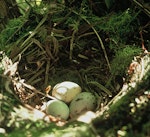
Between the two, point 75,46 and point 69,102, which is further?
point 75,46

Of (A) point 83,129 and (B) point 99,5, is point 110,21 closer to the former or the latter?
(B) point 99,5

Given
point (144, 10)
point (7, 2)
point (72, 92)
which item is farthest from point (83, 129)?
point (7, 2)

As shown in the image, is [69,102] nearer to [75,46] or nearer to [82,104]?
[82,104]

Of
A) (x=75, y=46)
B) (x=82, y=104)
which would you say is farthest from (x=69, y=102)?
(x=75, y=46)

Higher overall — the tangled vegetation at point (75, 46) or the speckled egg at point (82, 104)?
the tangled vegetation at point (75, 46)

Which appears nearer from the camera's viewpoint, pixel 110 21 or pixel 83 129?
pixel 83 129
